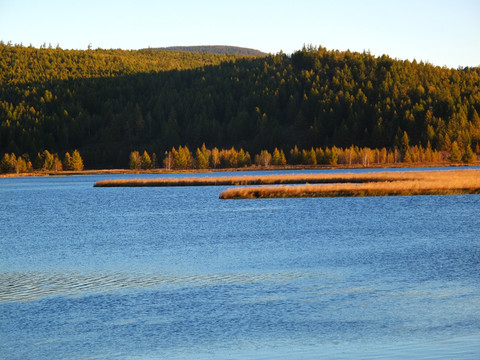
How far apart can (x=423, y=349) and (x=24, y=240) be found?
32.1m

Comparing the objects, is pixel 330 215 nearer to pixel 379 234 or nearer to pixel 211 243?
pixel 379 234

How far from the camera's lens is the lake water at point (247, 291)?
17219 millimetres

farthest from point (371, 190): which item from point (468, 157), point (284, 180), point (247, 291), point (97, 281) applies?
point (468, 157)

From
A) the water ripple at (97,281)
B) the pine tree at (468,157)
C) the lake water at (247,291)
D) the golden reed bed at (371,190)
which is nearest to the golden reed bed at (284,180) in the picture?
the golden reed bed at (371,190)

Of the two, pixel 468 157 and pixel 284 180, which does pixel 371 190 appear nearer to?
pixel 284 180

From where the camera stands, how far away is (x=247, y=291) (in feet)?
78.0

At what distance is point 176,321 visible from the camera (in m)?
19.8

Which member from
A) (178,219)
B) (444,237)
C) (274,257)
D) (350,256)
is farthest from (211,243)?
(178,219)

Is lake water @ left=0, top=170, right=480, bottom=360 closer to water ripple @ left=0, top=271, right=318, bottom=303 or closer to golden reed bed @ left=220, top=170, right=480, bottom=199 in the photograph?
water ripple @ left=0, top=271, right=318, bottom=303

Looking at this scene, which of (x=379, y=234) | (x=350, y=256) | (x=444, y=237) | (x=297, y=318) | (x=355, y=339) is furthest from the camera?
(x=379, y=234)

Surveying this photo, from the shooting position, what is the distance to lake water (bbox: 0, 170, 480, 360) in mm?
17219

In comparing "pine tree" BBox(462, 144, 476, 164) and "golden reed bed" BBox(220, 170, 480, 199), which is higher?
"pine tree" BBox(462, 144, 476, 164)

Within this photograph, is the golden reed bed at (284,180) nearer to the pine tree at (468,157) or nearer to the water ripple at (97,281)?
the water ripple at (97,281)

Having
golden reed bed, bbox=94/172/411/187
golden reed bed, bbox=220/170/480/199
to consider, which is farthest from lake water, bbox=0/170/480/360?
golden reed bed, bbox=94/172/411/187
